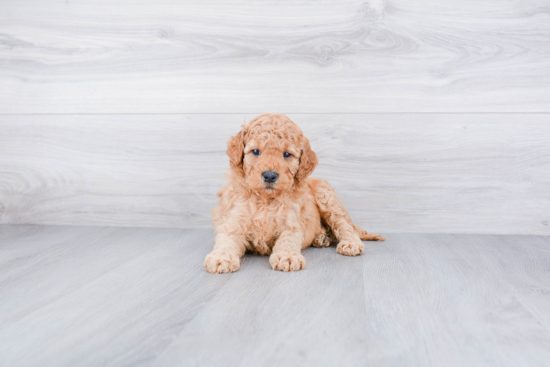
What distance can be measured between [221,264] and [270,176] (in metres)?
0.41

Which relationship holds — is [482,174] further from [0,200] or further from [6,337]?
[0,200]

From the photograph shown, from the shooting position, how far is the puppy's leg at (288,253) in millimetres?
1687

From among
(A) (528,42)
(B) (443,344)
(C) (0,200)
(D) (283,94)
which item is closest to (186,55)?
(D) (283,94)

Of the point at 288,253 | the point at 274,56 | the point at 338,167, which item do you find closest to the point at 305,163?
→ the point at 288,253

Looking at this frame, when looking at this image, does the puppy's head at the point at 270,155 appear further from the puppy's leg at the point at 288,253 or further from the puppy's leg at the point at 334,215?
the puppy's leg at the point at 334,215

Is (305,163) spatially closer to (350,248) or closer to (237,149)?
(237,149)

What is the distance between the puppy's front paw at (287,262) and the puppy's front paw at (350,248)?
32 centimetres

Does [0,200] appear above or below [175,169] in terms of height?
below

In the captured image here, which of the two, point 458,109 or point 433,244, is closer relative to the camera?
point 433,244

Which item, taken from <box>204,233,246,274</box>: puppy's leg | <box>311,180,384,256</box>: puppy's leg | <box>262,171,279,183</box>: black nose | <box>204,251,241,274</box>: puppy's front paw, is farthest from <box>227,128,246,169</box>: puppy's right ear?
<box>311,180,384,256</box>: puppy's leg

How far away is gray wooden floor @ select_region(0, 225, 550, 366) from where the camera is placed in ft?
3.26

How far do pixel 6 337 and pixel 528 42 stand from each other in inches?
111

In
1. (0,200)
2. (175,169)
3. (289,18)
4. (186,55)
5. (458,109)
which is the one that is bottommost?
(0,200)

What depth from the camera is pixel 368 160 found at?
2.52m
